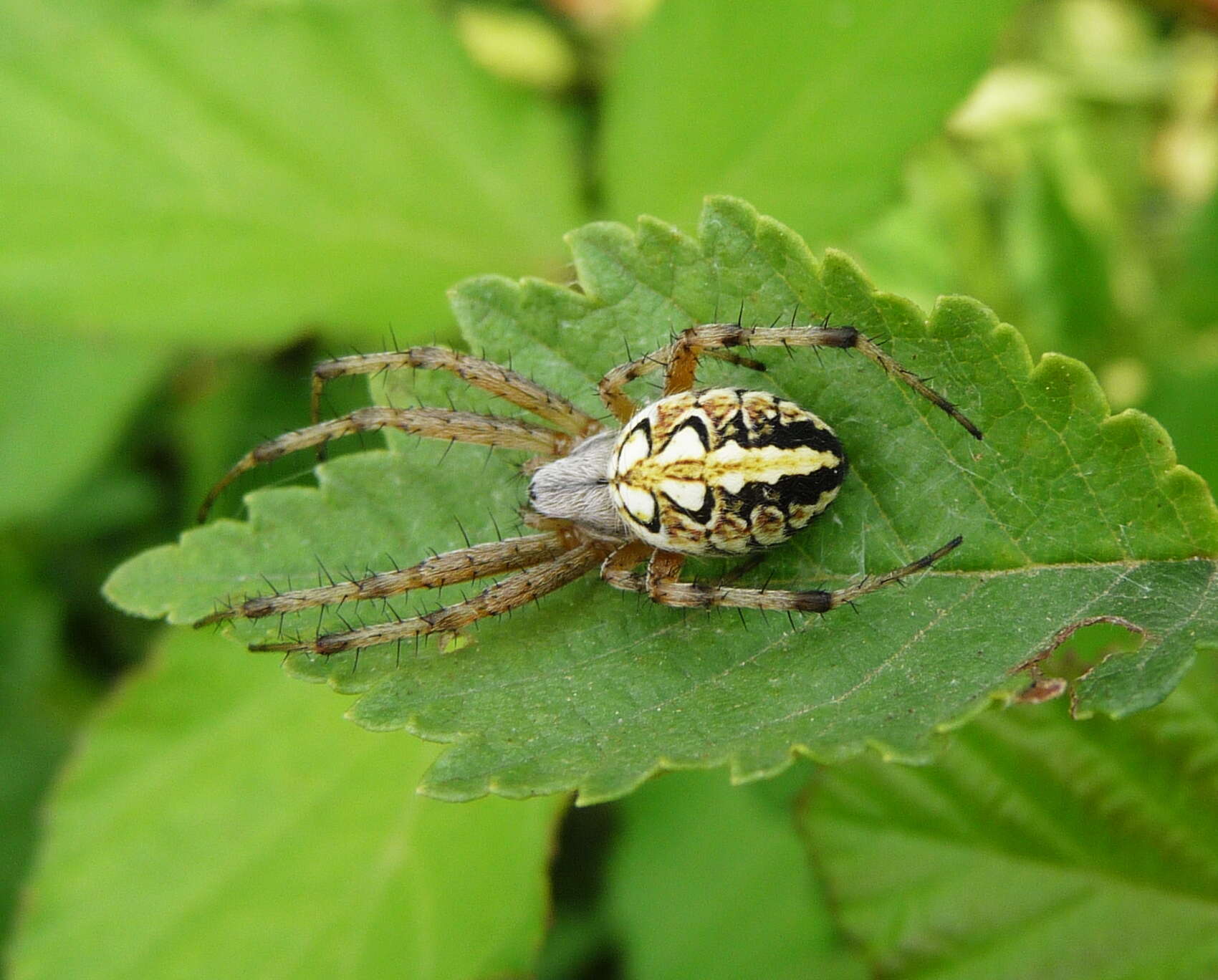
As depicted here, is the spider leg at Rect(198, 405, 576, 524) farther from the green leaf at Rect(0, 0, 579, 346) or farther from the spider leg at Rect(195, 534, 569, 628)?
the green leaf at Rect(0, 0, 579, 346)

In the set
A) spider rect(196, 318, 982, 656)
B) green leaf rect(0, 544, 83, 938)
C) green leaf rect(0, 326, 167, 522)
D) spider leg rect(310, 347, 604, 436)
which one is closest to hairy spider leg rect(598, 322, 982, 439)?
spider rect(196, 318, 982, 656)

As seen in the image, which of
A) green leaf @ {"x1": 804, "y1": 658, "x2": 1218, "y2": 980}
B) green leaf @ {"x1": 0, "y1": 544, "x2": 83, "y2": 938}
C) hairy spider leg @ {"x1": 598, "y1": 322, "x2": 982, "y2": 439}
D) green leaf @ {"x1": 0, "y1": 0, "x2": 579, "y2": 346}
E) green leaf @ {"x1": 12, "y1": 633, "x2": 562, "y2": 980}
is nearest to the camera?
hairy spider leg @ {"x1": 598, "y1": 322, "x2": 982, "y2": 439}

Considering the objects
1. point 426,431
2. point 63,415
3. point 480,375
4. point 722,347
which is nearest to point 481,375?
point 480,375

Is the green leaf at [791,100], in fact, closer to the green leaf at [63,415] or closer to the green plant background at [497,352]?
the green plant background at [497,352]

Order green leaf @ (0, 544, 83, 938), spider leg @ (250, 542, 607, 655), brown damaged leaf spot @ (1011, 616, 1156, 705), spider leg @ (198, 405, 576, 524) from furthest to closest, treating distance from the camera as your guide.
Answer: green leaf @ (0, 544, 83, 938)
spider leg @ (198, 405, 576, 524)
spider leg @ (250, 542, 607, 655)
brown damaged leaf spot @ (1011, 616, 1156, 705)

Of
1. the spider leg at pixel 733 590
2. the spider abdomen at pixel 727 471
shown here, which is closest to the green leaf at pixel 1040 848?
the spider leg at pixel 733 590

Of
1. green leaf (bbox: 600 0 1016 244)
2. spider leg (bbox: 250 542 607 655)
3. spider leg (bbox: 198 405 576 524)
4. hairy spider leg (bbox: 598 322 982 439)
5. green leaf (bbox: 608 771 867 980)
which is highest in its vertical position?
green leaf (bbox: 600 0 1016 244)

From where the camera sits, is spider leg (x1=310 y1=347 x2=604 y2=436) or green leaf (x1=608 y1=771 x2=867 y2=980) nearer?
spider leg (x1=310 y1=347 x2=604 y2=436)
